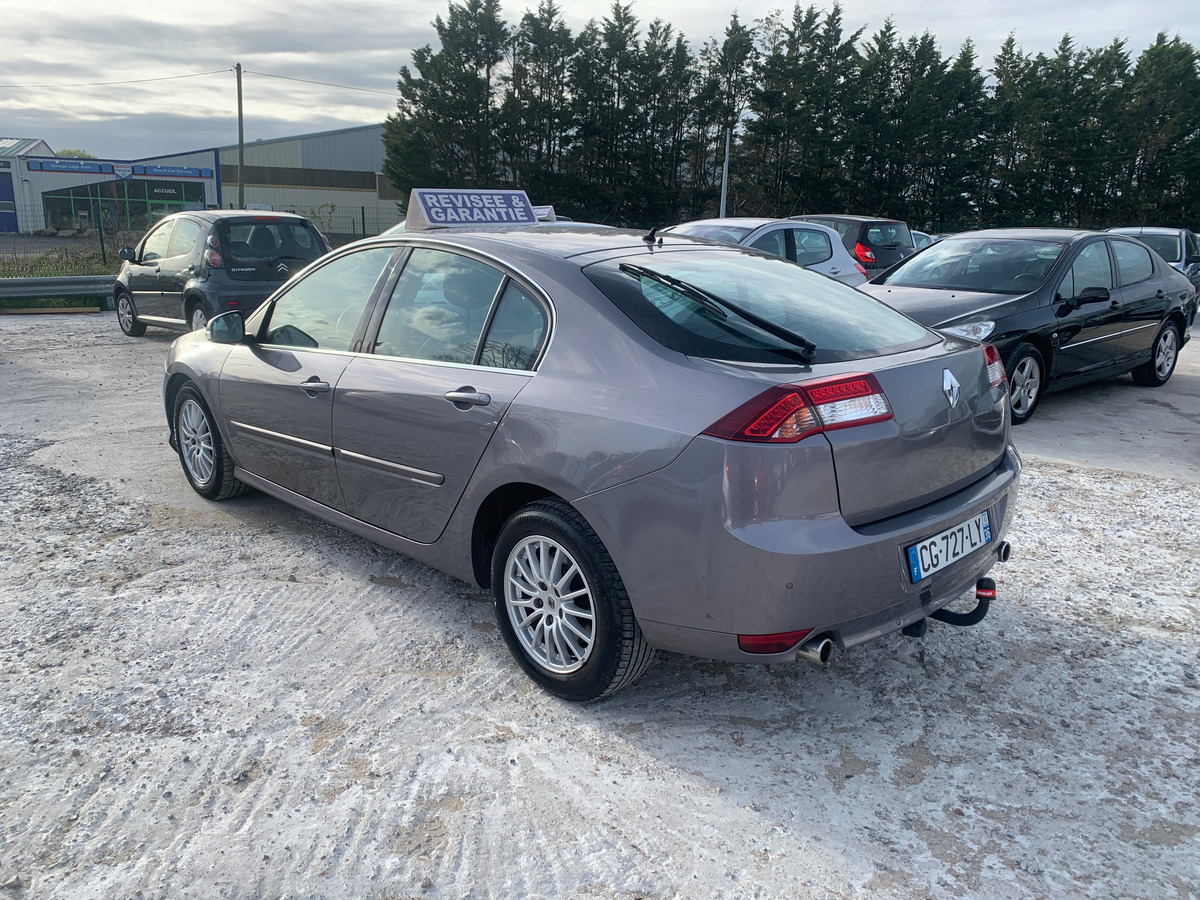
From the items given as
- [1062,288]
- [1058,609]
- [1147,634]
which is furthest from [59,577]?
[1062,288]

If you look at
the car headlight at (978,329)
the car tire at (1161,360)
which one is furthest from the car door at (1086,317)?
the car tire at (1161,360)

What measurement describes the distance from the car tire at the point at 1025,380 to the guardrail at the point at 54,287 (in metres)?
13.3

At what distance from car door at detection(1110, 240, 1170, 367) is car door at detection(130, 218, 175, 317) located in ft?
35.1

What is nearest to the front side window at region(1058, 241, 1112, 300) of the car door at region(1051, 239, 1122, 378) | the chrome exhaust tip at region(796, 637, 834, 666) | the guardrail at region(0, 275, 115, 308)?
the car door at region(1051, 239, 1122, 378)

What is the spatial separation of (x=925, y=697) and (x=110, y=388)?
25.8 feet

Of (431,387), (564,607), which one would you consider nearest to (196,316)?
(431,387)

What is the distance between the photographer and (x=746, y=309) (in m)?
3.02

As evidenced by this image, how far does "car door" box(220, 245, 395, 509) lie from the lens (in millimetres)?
3895

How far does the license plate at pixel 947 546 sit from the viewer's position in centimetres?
274

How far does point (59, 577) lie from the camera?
404 cm

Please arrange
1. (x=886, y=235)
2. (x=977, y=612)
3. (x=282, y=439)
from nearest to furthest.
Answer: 1. (x=977, y=612)
2. (x=282, y=439)
3. (x=886, y=235)

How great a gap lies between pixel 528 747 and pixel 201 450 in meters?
3.12

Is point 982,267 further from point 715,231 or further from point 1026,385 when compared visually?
point 715,231

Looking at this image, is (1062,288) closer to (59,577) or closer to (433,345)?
(433,345)
